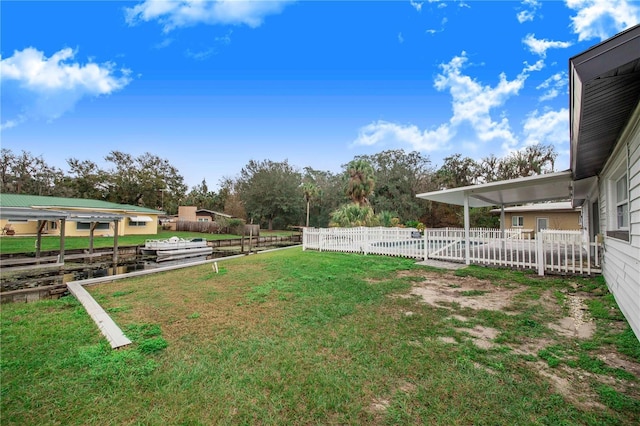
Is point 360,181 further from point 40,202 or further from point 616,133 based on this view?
point 40,202

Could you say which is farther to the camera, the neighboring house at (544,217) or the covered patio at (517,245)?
the neighboring house at (544,217)

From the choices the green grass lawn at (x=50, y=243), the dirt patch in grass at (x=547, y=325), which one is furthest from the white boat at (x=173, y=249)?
the dirt patch in grass at (x=547, y=325)

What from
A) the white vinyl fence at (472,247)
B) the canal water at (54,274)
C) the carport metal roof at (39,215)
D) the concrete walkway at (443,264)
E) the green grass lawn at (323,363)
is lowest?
the canal water at (54,274)

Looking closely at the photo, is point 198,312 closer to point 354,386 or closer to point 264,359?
point 264,359

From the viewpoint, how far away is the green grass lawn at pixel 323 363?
6.87 ft

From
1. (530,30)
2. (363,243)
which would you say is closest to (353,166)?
(363,243)

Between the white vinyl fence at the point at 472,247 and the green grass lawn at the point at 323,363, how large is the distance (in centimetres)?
203

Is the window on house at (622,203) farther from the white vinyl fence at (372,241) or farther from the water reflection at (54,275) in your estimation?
the water reflection at (54,275)

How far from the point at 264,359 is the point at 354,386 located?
1082 millimetres

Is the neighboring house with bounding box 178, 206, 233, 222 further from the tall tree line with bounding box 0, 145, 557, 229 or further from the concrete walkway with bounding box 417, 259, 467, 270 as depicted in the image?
the concrete walkway with bounding box 417, 259, 467, 270

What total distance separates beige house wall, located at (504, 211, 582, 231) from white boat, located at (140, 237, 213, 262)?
2379cm

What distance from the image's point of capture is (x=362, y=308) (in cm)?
470

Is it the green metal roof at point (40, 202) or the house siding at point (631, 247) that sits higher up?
the green metal roof at point (40, 202)

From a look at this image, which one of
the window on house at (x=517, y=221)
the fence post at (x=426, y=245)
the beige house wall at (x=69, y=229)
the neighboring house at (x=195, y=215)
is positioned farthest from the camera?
the neighboring house at (x=195, y=215)
